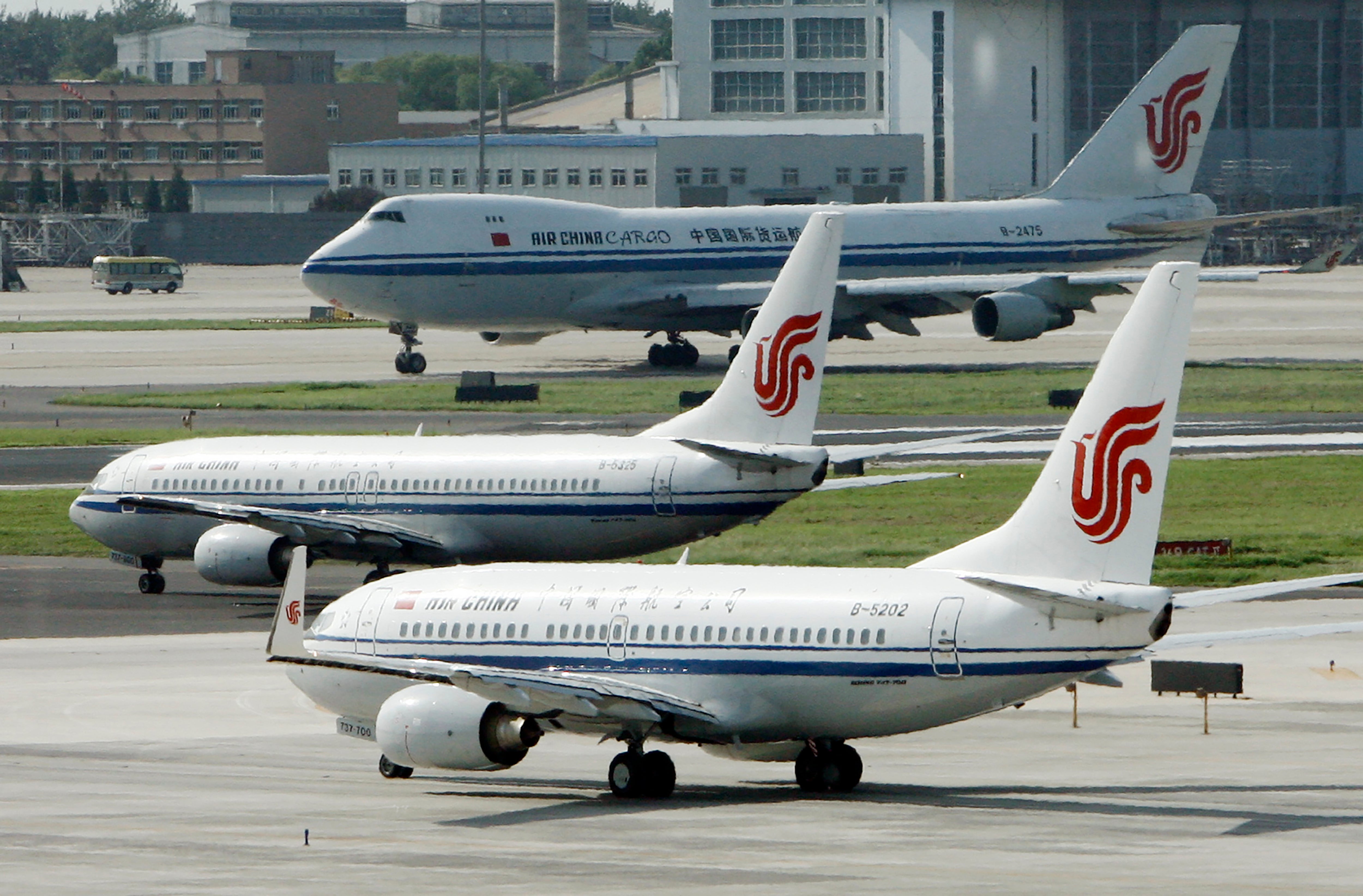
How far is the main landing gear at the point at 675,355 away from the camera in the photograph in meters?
93.7

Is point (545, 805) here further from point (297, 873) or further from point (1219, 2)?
point (1219, 2)

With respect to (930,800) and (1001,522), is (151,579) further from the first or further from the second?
(930,800)

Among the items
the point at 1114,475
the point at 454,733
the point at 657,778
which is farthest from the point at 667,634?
the point at 1114,475

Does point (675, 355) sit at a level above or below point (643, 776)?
above

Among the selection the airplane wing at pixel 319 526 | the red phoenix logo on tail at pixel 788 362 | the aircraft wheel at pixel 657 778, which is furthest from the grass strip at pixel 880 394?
the aircraft wheel at pixel 657 778

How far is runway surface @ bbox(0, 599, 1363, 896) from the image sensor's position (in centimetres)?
2306

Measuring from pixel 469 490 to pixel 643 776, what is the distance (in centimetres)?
1856

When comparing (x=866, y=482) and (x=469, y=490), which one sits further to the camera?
(x=866, y=482)

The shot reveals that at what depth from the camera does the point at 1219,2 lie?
18850 centimetres

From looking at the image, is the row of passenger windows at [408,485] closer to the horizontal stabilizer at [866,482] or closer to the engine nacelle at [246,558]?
the engine nacelle at [246,558]

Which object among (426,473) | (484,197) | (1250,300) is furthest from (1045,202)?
(426,473)

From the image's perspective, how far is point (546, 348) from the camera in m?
112

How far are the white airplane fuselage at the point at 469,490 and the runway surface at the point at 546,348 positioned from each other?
4273 centimetres

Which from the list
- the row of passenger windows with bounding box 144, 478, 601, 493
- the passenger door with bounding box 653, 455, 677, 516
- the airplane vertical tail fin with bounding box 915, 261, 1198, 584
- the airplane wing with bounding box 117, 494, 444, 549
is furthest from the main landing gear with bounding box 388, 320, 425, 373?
the airplane vertical tail fin with bounding box 915, 261, 1198, 584
